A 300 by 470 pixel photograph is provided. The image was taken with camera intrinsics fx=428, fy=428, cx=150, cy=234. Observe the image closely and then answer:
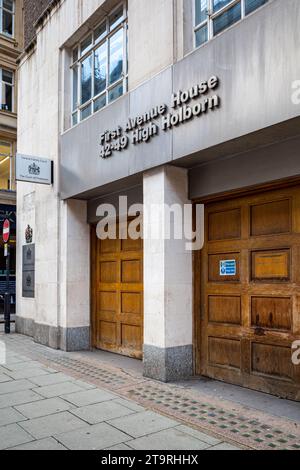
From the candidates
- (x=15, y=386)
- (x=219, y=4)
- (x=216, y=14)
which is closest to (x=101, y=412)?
(x=15, y=386)

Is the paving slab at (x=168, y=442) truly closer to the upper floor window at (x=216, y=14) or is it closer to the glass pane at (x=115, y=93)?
the upper floor window at (x=216, y=14)

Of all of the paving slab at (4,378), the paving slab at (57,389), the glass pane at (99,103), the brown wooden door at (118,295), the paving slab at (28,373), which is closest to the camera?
the paving slab at (57,389)

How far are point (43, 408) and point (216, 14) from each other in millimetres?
5787

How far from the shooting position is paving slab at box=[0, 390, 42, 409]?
548 centimetres

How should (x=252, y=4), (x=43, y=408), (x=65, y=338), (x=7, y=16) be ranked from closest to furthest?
(x=43, y=408), (x=252, y=4), (x=65, y=338), (x=7, y=16)

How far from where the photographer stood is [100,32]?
28.9 feet

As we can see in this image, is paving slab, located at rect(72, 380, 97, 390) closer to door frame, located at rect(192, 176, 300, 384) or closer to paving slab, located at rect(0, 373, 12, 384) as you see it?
paving slab, located at rect(0, 373, 12, 384)

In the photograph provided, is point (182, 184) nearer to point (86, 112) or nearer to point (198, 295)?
point (198, 295)

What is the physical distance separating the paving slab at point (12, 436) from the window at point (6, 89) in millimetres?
17797

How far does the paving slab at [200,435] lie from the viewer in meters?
4.12

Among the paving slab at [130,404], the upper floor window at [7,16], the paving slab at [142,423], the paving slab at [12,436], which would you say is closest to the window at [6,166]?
the upper floor window at [7,16]

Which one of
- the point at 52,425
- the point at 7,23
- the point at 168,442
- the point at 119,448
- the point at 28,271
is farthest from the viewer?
the point at 7,23

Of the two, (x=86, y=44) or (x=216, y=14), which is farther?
(x=86, y=44)

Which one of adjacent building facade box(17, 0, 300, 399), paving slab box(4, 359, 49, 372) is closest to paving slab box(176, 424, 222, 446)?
adjacent building facade box(17, 0, 300, 399)
